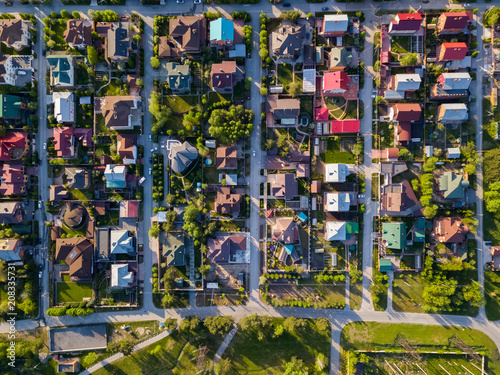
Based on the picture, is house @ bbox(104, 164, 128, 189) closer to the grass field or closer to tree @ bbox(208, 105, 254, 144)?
tree @ bbox(208, 105, 254, 144)

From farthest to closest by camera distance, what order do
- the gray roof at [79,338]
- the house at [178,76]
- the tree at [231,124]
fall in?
the gray roof at [79,338] → the house at [178,76] → the tree at [231,124]

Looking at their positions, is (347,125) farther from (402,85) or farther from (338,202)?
(338,202)

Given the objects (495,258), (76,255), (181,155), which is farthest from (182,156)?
(495,258)

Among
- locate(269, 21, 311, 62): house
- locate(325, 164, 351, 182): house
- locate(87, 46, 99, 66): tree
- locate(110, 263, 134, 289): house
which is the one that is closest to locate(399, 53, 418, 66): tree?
locate(269, 21, 311, 62): house

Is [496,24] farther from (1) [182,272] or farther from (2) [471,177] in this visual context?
(1) [182,272]

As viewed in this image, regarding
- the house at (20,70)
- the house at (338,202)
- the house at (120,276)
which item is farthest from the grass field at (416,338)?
the house at (20,70)

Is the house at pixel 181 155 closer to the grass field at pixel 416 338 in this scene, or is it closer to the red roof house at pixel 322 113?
the red roof house at pixel 322 113
